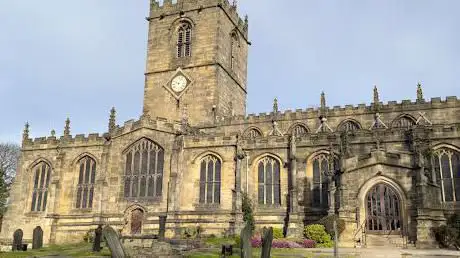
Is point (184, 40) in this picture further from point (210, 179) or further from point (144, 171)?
point (210, 179)

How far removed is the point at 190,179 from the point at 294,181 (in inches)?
309

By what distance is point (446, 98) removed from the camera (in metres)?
40.2

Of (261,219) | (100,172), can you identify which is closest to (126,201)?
(100,172)

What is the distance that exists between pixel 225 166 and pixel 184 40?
18273 millimetres

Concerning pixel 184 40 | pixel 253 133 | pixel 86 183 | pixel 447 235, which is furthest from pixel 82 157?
pixel 447 235

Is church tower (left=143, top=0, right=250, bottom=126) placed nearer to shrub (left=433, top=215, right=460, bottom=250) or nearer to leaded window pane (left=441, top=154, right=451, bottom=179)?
leaded window pane (left=441, top=154, right=451, bottom=179)

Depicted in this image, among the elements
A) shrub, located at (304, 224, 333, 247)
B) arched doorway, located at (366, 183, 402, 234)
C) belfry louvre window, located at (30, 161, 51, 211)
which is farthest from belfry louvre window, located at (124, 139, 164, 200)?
arched doorway, located at (366, 183, 402, 234)

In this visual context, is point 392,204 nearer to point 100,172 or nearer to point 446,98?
point 446,98

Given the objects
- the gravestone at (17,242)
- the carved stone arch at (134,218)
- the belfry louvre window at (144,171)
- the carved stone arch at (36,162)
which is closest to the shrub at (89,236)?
the carved stone arch at (134,218)

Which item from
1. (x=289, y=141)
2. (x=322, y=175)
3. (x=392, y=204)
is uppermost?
(x=289, y=141)

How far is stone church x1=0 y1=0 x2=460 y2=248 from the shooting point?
98.5 ft

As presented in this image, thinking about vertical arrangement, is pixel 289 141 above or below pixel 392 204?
above

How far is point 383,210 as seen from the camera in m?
29.7

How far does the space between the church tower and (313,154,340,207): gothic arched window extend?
12.9 m
